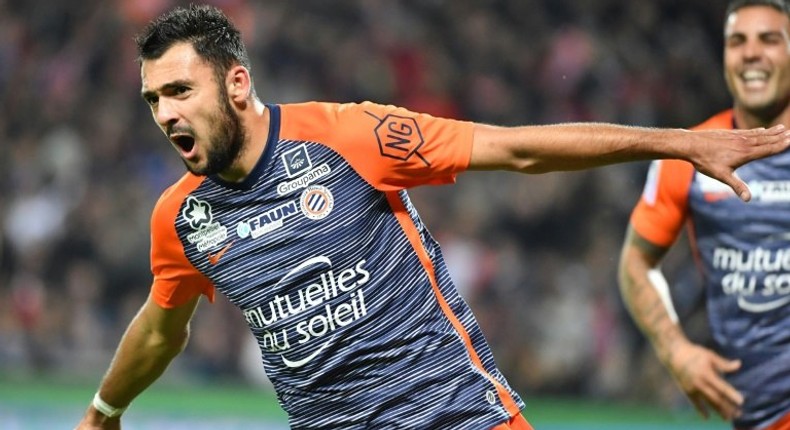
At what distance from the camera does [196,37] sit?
4.01 meters

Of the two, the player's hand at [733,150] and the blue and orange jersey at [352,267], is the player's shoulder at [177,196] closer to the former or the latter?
the blue and orange jersey at [352,267]

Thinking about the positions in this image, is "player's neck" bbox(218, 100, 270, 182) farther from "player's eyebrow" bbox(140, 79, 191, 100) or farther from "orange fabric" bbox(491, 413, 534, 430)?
"orange fabric" bbox(491, 413, 534, 430)

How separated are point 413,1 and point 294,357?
25.3 ft

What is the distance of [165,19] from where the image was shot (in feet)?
13.3

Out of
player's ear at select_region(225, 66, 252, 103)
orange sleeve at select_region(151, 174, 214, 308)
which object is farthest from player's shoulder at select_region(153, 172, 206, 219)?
player's ear at select_region(225, 66, 252, 103)

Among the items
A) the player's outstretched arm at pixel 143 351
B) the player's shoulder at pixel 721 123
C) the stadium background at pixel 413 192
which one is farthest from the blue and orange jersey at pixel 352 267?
the stadium background at pixel 413 192

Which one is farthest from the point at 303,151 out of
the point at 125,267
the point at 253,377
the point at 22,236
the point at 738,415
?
the point at 22,236

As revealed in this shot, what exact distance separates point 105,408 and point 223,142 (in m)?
1.18

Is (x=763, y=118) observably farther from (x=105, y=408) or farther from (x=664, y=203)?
(x=105, y=408)

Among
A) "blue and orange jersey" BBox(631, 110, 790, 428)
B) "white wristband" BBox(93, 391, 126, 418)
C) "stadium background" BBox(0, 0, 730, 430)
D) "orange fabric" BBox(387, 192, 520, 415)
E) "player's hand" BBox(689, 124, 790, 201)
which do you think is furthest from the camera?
"stadium background" BBox(0, 0, 730, 430)

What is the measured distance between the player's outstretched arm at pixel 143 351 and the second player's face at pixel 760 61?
2.26 meters

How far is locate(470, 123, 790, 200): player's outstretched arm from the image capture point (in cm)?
373

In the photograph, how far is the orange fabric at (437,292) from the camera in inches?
163

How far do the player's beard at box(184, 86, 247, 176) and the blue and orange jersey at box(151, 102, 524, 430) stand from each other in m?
0.10
